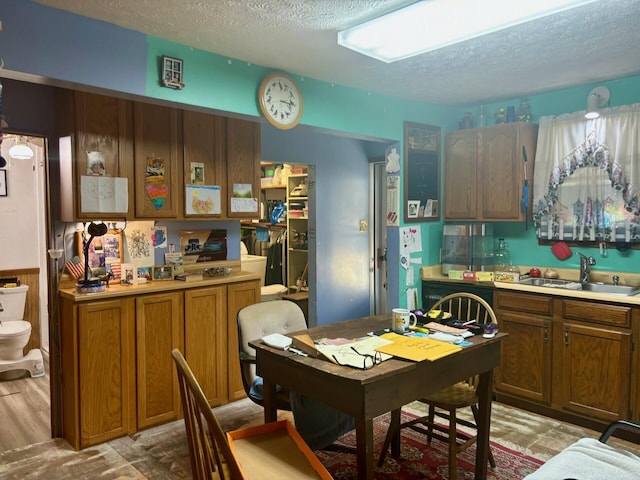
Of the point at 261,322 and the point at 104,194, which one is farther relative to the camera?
the point at 104,194

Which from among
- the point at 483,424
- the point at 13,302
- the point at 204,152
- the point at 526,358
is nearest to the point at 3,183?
the point at 13,302

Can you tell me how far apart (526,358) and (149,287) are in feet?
8.98

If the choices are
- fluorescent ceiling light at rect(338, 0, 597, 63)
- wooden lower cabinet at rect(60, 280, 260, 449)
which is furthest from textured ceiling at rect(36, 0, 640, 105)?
wooden lower cabinet at rect(60, 280, 260, 449)

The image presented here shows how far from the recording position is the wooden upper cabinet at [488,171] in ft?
12.8

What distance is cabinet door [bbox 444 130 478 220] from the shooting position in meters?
4.16

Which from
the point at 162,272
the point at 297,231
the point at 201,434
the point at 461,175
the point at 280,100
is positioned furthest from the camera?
the point at 297,231

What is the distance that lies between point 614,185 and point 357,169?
2.48 metres

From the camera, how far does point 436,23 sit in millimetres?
2316

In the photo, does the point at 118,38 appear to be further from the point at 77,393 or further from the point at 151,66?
the point at 77,393

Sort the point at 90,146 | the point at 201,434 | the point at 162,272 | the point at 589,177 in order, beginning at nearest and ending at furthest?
the point at 201,434 < the point at 90,146 < the point at 162,272 < the point at 589,177

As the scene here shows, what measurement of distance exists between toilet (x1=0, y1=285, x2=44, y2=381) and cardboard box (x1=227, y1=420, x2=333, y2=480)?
10.7 ft

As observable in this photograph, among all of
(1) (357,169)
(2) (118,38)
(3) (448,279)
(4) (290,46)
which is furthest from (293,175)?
(2) (118,38)

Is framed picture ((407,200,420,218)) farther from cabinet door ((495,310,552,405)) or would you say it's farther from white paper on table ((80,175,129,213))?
white paper on table ((80,175,129,213))

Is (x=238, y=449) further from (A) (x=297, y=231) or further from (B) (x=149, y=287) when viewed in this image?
(A) (x=297, y=231)
